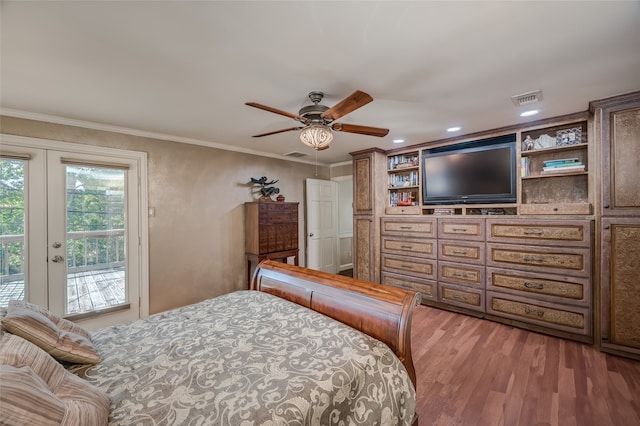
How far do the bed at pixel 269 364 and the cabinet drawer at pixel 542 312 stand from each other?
7.64 feet

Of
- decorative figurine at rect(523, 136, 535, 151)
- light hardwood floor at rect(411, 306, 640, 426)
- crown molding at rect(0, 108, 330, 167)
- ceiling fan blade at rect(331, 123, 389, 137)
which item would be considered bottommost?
light hardwood floor at rect(411, 306, 640, 426)

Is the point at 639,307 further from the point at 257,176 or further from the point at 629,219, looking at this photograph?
the point at 257,176

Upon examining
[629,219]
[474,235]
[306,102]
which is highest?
[306,102]

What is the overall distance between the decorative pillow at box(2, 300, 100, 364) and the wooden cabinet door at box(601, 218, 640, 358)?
4.00 m

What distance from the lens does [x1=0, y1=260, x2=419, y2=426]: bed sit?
1.00m

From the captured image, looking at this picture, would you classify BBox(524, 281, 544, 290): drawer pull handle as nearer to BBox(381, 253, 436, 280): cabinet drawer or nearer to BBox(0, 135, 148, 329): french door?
BBox(381, 253, 436, 280): cabinet drawer

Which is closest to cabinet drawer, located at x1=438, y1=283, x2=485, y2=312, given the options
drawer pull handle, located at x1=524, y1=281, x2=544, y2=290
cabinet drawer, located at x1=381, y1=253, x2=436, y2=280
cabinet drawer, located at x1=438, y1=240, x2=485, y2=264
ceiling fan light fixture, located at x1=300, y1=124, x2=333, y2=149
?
cabinet drawer, located at x1=381, y1=253, x2=436, y2=280

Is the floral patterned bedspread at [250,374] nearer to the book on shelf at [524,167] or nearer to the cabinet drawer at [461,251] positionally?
the cabinet drawer at [461,251]

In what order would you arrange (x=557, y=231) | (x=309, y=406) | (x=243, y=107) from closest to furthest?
(x=309, y=406), (x=243, y=107), (x=557, y=231)

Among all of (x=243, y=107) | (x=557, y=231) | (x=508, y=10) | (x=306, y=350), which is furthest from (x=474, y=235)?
(x=243, y=107)

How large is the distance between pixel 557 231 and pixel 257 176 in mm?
4088

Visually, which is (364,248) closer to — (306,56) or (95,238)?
(306,56)

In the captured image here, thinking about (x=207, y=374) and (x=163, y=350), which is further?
(x=163, y=350)

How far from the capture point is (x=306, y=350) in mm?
1363
